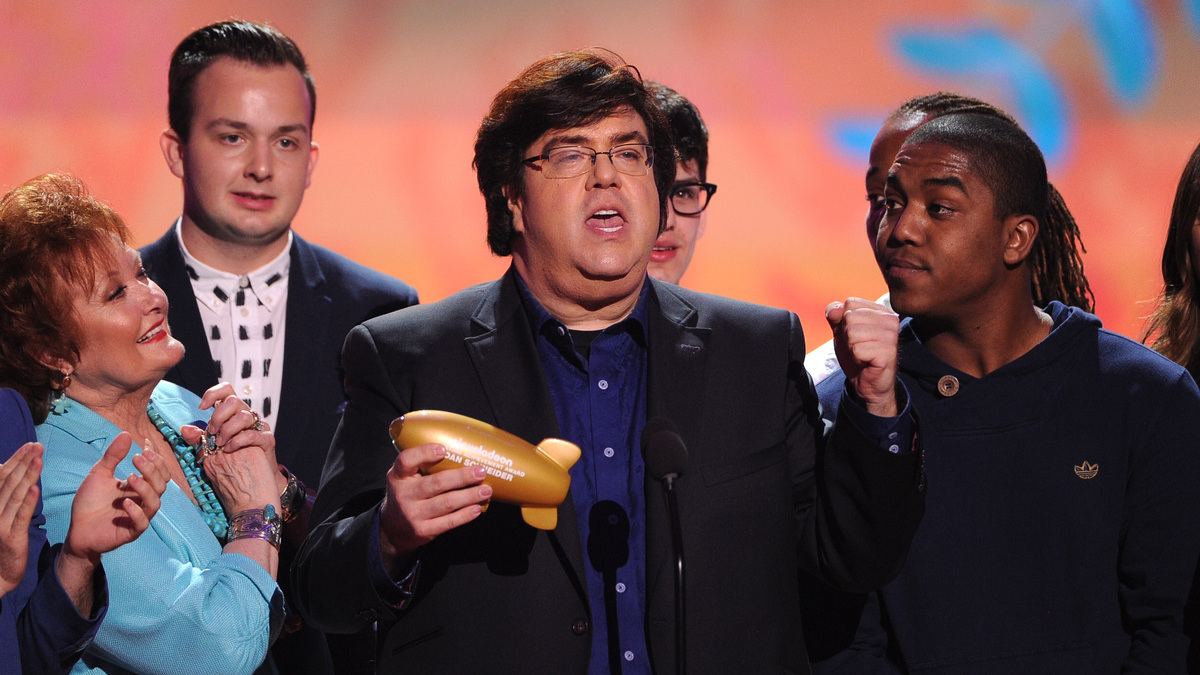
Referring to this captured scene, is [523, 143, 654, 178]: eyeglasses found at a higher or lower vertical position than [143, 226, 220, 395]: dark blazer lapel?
higher

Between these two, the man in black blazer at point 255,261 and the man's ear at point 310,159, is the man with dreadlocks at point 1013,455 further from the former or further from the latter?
the man's ear at point 310,159

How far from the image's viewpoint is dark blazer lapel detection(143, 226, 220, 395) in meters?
3.21

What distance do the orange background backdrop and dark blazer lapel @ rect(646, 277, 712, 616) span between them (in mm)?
2489

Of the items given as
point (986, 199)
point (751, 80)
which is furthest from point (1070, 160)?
point (986, 199)

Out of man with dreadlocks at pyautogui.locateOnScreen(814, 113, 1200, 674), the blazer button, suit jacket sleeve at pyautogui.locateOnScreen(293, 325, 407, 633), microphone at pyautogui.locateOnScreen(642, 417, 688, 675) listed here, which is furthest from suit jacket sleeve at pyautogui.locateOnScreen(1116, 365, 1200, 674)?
suit jacket sleeve at pyautogui.locateOnScreen(293, 325, 407, 633)

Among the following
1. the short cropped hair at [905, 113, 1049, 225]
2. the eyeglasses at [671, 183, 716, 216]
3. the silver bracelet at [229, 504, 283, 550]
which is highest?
the short cropped hair at [905, 113, 1049, 225]

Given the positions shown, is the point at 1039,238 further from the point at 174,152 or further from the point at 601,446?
the point at 174,152

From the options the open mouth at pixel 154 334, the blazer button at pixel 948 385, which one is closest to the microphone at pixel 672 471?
the blazer button at pixel 948 385

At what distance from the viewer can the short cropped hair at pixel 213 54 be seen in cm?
345

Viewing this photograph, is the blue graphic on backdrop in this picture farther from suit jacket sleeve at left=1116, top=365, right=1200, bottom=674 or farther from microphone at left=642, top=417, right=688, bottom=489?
microphone at left=642, top=417, right=688, bottom=489

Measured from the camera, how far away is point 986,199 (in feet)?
8.08

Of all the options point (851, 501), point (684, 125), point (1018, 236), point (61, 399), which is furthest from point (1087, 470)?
point (61, 399)

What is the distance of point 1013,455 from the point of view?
7.77 feet

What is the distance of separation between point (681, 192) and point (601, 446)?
1581 millimetres
